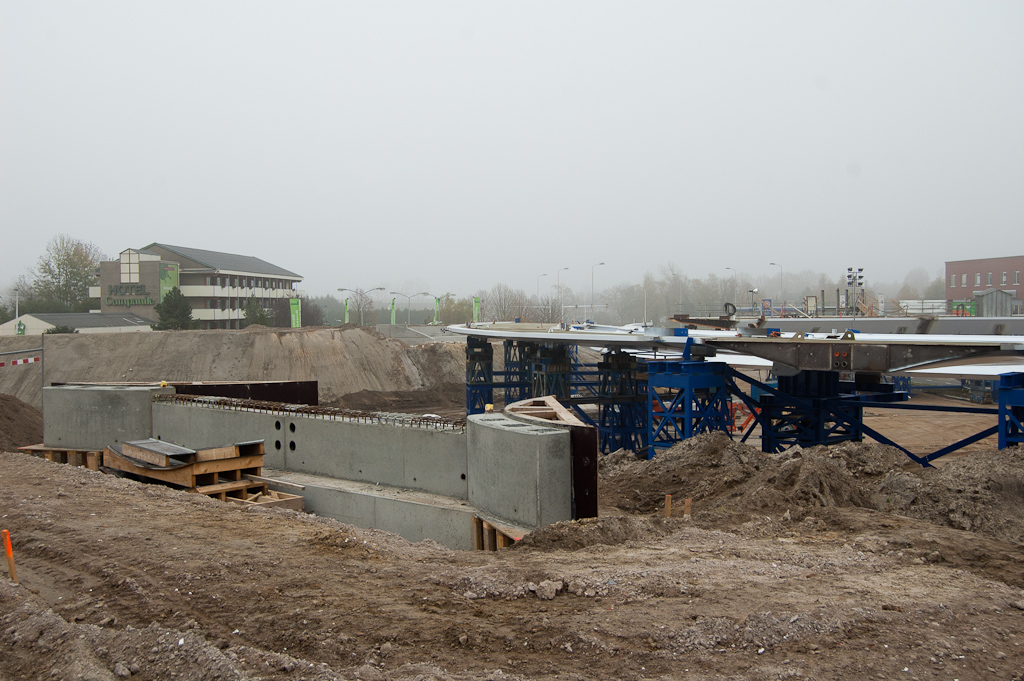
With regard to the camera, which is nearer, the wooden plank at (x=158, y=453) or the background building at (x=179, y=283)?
the wooden plank at (x=158, y=453)

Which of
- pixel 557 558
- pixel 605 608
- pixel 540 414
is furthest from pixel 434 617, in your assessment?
pixel 540 414

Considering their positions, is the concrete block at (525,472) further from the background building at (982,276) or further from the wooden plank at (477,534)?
the background building at (982,276)

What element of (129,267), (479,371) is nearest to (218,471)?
(479,371)

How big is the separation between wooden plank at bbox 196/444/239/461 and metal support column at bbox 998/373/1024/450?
14.4 m

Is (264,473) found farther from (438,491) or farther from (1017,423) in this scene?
(1017,423)

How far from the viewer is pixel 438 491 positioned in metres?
12.4

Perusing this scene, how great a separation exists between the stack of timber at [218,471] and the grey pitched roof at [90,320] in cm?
5175

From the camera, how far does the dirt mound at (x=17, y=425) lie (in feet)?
70.9

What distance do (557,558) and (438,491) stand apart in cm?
534

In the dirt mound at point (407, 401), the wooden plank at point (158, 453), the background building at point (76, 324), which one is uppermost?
the background building at point (76, 324)

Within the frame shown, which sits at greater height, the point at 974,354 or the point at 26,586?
the point at 974,354

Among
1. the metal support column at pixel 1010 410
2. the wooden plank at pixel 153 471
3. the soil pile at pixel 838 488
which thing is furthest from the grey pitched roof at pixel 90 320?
the metal support column at pixel 1010 410

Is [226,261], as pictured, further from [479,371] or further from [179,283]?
[479,371]

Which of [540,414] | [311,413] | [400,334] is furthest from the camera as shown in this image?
[400,334]
